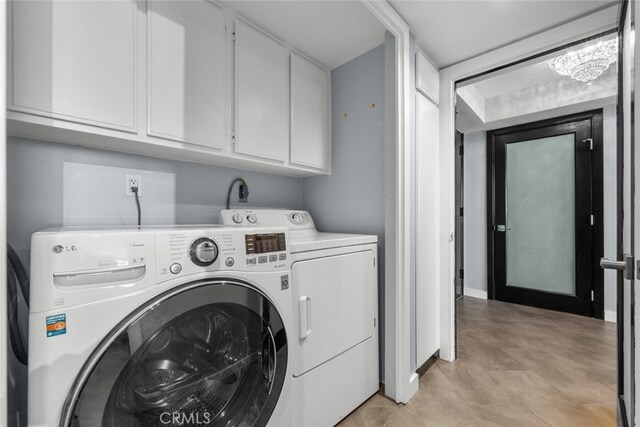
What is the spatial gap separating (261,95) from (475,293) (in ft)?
12.0

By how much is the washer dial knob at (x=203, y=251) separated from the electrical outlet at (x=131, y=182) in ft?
2.56

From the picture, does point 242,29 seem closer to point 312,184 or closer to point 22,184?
point 312,184

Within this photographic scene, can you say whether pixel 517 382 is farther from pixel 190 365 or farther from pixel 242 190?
pixel 242 190

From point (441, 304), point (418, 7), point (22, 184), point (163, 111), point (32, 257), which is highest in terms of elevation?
point (418, 7)

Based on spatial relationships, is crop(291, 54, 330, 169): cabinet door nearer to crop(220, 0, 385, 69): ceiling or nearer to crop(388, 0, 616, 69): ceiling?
crop(220, 0, 385, 69): ceiling

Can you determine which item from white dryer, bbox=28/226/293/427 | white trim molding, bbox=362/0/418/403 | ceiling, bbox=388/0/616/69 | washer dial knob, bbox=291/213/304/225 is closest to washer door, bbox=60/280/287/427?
white dryer, bbox=28/226/293/427

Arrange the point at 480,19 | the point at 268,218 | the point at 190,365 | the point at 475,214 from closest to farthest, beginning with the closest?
the point at 190,365, the point at 480,19, the point at 268,218, the point at 475,214

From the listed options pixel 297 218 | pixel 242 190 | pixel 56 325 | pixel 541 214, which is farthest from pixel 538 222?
pixel 56 325

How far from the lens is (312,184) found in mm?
2209

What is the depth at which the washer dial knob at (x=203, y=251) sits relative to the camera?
35.4 inches

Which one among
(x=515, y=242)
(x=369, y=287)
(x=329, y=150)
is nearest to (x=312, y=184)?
(x=329, y=150)

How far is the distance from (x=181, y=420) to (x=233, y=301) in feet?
1.33

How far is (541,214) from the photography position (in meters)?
3.20

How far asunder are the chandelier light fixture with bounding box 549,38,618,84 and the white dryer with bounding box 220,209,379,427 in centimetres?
221
